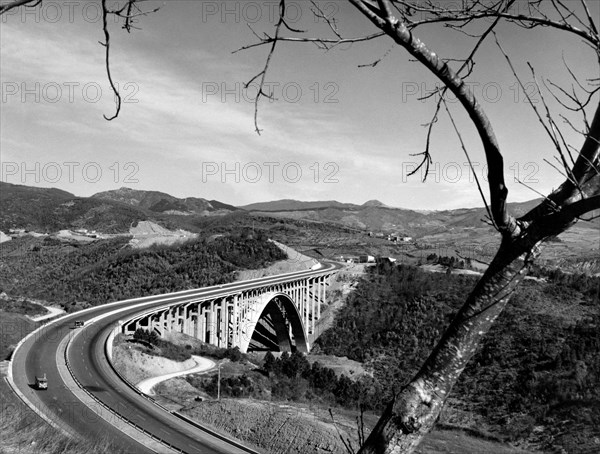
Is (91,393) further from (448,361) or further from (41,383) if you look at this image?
(448,361)

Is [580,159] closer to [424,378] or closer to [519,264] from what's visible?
[519,264]

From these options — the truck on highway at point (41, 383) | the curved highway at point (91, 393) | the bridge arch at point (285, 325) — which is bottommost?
the bridge arch at point (285, 325)

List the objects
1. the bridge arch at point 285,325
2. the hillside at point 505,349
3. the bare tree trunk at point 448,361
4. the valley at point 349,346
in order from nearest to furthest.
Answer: the bare tree trunk at point 448,361 < the valley at point 349,346 < the hillside at point 505,349 < the bridge arch at point 285,325

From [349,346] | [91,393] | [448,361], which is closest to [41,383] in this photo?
[91,393]

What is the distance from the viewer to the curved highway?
2158cm

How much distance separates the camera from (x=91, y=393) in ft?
84.6

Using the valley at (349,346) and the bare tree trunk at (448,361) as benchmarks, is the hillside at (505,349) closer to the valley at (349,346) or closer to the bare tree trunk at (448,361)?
the valley at (349,346)

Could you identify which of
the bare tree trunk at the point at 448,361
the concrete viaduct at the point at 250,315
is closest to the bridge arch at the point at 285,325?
the concrete viaduct at the point at 250,315

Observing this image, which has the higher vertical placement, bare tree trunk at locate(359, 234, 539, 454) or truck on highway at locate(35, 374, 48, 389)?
bare tree trunk at locate(359, 234, 539, 454)

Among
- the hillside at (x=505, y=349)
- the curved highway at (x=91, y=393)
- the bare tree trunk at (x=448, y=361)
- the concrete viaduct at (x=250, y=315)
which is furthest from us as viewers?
the concrete viaduct at (x=250, y=315)

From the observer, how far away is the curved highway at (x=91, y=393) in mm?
21578

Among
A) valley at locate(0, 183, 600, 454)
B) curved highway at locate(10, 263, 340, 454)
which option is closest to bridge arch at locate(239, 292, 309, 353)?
valley at locate(0, 183, 600, 454)

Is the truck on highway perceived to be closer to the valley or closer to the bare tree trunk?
the valley

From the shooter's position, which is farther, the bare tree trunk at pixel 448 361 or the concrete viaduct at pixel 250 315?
the concrete viaduct at pixel 250 315
